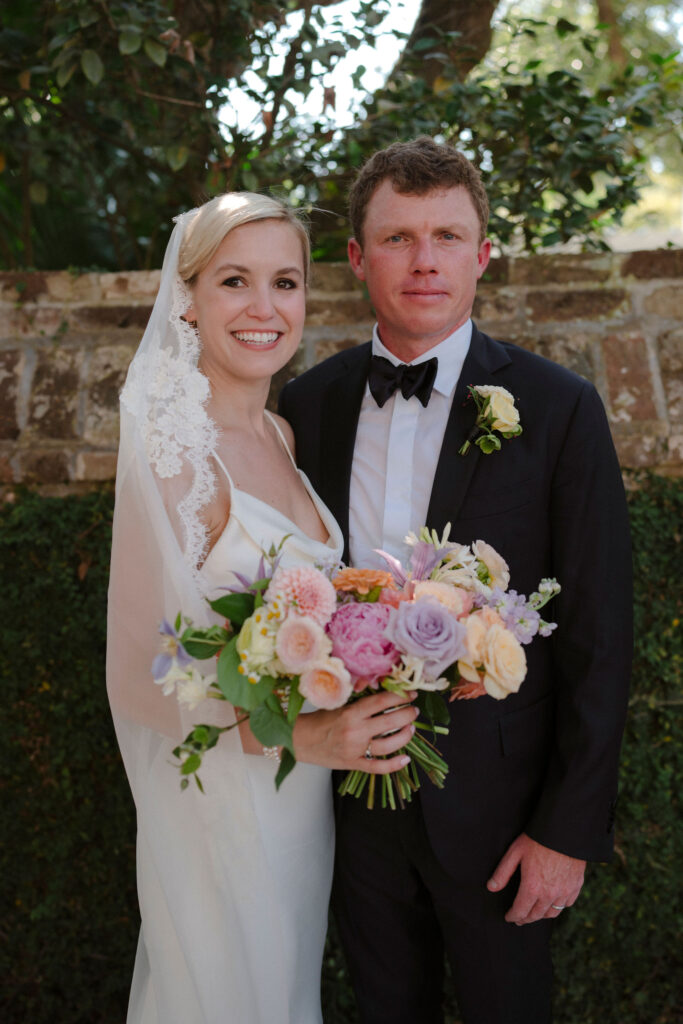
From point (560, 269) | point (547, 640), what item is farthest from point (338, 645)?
point (560, 269)

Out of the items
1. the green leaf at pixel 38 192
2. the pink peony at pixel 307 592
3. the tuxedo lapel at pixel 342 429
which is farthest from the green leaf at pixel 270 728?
the green leaf at pixel 38 192

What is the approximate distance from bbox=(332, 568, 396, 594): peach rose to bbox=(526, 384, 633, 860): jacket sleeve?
656mm

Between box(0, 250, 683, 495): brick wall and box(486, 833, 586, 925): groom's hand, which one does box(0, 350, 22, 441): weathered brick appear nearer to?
box(0, 250, 683, 495): brick wall

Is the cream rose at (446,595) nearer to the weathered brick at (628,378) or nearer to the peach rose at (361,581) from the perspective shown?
the peach rose at (361,581)

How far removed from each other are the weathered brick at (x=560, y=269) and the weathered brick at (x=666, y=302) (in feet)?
0.62

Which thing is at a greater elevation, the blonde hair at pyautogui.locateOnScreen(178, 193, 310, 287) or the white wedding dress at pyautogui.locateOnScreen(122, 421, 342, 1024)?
the blonde hair at pyautogui.locateOnScreen(178, 193, 310, 287)

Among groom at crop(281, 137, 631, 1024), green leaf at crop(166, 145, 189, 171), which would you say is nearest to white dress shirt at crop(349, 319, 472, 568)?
groom at crop(281, 137, 631, 1024)

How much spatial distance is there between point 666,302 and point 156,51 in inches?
83.2

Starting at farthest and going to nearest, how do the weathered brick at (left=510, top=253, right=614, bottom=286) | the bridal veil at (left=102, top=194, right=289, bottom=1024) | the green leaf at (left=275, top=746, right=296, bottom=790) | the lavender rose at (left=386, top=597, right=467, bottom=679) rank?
1. the weathered brick at (left=510, top=253, right=614, bottom=286)
2. the bridal veil at (left=102, top=194, right=289, bottom=1024)
3. the green leaf at (left=275, top=746, right=296, bottom=790)
4. the lavender rose at (left=386, top=597, right=467, bottom=679)

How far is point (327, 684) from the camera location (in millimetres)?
1484

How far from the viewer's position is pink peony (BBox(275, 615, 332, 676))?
146 cm

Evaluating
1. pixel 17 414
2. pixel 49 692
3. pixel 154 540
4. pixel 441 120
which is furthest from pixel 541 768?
pixel 441 120

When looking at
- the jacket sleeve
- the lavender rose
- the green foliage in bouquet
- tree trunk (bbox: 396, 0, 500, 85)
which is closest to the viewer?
the lavender rose

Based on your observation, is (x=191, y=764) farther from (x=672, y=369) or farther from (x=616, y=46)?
(x=616, y=46)
